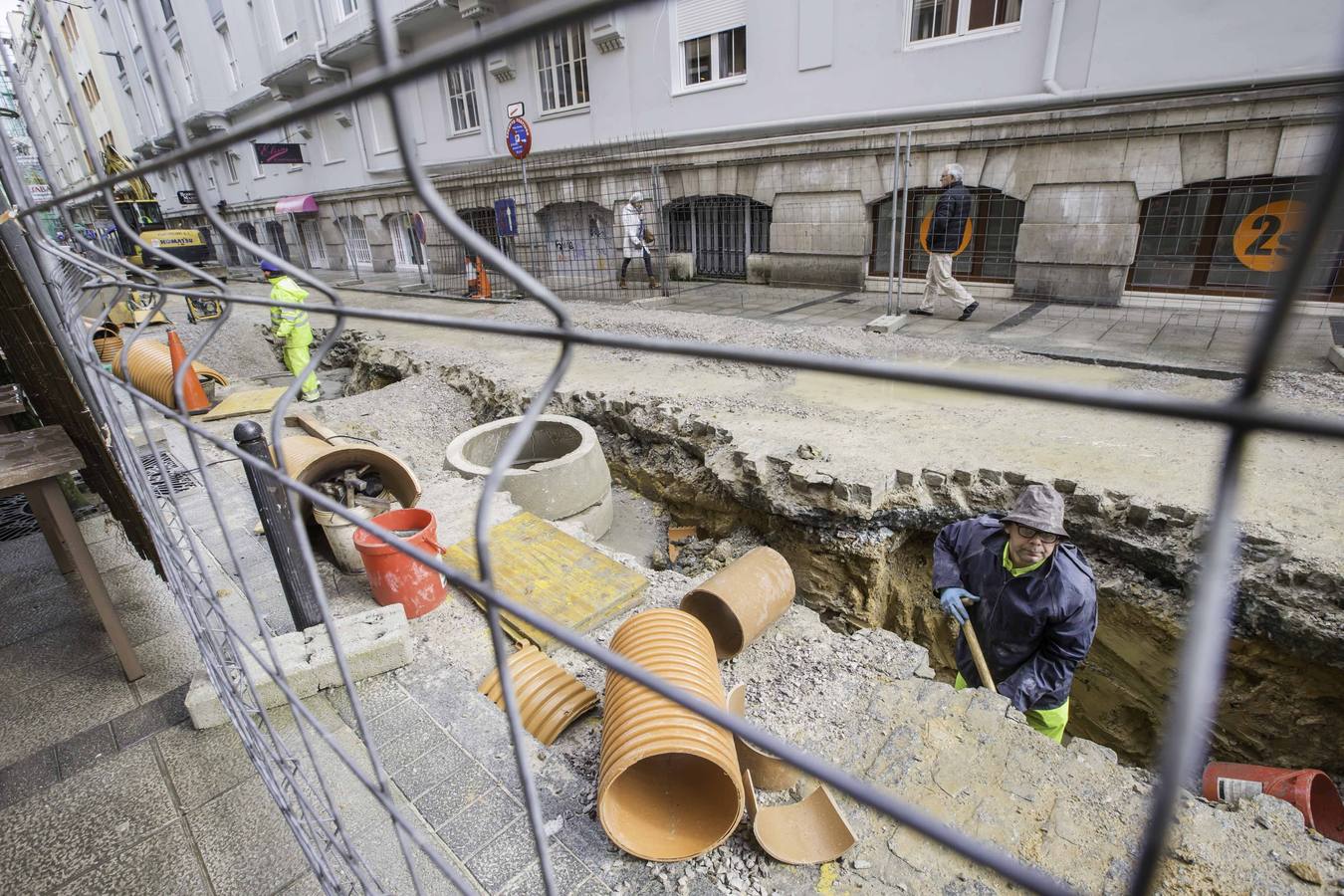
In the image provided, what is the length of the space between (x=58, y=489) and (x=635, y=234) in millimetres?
11387

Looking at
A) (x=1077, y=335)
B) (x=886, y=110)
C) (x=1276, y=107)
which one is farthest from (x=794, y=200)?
(x=1276, y=107)

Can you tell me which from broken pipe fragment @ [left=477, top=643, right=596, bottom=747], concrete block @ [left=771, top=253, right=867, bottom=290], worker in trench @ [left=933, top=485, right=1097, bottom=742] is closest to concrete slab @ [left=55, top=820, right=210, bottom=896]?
broken pipe fragment @ [left=477, top=643, right=596, bottom=747]

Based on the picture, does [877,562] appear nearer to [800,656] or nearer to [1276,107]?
[800,656]

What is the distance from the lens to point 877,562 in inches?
195

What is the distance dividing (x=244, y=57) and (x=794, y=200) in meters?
17.3

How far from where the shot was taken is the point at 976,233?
34.2 ft

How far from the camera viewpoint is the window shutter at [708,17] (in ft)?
37.8

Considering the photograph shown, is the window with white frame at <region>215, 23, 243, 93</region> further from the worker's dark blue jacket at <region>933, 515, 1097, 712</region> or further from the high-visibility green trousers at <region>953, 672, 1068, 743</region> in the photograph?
the high-visibility green trousers at <region>953, 672, 1068, 743</region>

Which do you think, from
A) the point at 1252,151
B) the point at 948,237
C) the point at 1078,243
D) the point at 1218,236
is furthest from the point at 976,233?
the point at 1252,151

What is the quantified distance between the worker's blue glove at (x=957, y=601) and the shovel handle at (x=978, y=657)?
0.13 feet

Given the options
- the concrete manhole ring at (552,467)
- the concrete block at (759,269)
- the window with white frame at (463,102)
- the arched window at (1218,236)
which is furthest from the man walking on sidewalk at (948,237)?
the window with white frame at (463,102)

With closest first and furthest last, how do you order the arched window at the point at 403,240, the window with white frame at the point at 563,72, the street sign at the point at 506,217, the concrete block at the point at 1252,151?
the concrete block at the point at 1252,151 < the window with white frame at the point at 563,72 < the street sign at the point at 506,217 < the arched window at the point at 403,240

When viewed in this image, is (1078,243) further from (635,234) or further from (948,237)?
(635,234)

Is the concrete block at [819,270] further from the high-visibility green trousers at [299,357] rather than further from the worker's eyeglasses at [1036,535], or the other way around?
the worker's eyeglasses at [1036,535]
